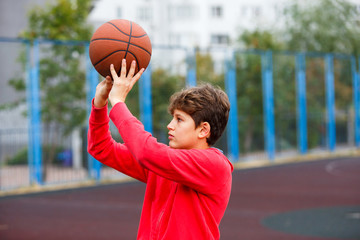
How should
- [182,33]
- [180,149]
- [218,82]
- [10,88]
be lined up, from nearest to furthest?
[180,149] → [10,88] → [218,82] → [182,33]

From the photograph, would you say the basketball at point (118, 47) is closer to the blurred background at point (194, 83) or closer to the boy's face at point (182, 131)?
the boy's face at point (182, 131)

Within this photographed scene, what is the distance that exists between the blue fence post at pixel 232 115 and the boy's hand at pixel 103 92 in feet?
40.3

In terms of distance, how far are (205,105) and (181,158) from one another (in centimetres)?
26

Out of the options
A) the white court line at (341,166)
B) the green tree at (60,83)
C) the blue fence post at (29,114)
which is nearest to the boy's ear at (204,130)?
the blue fence post at (29,114)

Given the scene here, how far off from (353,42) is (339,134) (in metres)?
5.93

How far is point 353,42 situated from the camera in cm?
2225

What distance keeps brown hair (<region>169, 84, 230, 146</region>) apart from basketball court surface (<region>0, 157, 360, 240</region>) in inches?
165

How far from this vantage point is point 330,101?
17.6 meters

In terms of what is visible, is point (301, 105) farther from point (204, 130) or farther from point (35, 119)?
point (204, 130)

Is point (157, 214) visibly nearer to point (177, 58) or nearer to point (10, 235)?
point (10, 235)

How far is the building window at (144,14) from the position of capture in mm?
38787

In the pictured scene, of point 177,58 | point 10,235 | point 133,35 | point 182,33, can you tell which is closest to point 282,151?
point 177,58

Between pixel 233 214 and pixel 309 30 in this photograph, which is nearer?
pixel 233 214

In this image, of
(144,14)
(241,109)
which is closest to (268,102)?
(241,109)
